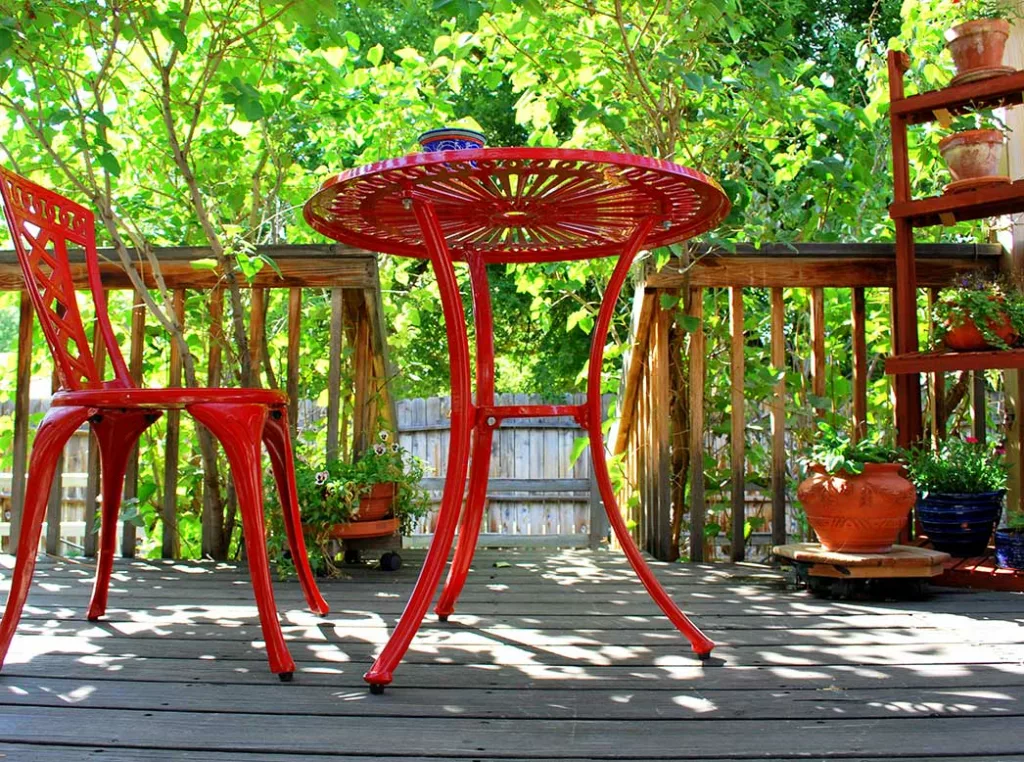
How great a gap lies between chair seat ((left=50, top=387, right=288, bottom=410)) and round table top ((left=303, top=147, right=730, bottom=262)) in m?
0.38

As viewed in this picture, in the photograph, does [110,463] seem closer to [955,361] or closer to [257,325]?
[257,325]

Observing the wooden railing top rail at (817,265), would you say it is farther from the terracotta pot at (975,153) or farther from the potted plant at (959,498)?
the potted plant at (959,498)

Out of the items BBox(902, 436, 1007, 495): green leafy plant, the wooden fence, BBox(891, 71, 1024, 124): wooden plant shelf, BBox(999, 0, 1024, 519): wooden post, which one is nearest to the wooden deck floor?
BBox(902, 436, 1007, 495): green leafy plant

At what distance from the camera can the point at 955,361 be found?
2639mm

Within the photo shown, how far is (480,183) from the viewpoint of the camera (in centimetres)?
168

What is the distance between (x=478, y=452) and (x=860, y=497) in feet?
3.41

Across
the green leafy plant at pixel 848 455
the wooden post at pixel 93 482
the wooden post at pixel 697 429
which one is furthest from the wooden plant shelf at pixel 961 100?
the wooden post at pixel 93 482

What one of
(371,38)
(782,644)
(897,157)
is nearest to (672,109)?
(897,157)

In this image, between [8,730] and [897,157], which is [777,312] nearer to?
[897,157]

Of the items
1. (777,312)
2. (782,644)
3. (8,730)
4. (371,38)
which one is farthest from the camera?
(371,38)

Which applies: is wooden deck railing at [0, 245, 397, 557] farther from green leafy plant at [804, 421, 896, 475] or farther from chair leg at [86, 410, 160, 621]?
green leafy plant at [804, 421, 896, 475]

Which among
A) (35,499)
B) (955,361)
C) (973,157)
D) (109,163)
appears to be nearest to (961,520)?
(955,361)

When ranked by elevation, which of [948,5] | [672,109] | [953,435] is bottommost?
[953,435]

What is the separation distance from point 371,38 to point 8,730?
8573mm
